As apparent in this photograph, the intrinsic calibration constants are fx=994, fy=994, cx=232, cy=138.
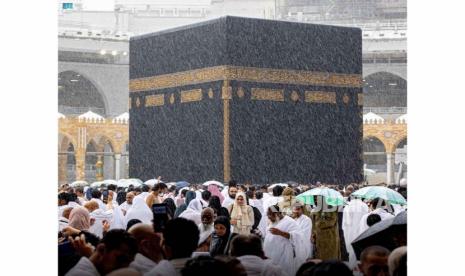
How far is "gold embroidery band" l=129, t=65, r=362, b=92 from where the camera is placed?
14578mm

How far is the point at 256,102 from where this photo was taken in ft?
48.6

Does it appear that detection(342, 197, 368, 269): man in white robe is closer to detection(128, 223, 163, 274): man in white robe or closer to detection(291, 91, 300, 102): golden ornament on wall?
detection(128, 223, 163, 274): man in white robe

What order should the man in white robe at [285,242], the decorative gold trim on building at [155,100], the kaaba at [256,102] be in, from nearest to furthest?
the man in white robe at [285,242], the kaaba at [256,102], the decorative gold trim on building at [155,100]

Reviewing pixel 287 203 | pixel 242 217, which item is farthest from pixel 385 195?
pixel 242 217

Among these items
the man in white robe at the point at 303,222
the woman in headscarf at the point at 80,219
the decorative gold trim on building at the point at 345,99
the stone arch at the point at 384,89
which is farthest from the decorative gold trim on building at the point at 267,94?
the stone arch at the point at 384,89

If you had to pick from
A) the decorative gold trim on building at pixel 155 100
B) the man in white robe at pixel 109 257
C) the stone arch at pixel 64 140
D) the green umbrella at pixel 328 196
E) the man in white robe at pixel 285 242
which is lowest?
the man in white robe at pixel 285 242

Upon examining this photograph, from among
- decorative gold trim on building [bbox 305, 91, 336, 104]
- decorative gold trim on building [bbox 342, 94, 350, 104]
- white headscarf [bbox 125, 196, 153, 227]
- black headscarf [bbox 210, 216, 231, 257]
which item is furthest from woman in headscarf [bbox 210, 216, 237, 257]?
decorative gold trim on building [bbox 342, 94, 350, 104]

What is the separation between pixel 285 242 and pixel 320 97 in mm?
9487

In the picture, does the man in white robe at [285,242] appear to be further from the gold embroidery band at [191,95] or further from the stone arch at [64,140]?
the stone arch at [64,140]

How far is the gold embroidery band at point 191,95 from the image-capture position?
15075 millimetres

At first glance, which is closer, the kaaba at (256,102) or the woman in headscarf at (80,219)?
the woman in headscarf at (80,219)

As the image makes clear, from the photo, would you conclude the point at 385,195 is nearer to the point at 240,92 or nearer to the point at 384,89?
the point at 240,92

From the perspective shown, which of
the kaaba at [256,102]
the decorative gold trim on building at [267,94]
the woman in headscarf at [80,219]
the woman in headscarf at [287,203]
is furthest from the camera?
the decorative gold trim on building at [267,94]

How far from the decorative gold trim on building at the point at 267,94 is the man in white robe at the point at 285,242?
877cm
